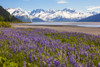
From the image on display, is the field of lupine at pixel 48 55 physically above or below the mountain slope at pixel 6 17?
below

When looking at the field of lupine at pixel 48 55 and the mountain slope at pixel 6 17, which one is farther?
the mountain slope at pixel 6 17

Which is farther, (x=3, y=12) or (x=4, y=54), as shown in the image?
(x=3, y=12)

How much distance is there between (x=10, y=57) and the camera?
299cm

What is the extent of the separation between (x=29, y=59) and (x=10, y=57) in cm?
55

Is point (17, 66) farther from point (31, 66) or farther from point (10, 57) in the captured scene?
point (10, 57)

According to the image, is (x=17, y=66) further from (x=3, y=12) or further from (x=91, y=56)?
(x=3, y=12)

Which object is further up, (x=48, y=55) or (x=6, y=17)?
(x=6, y=17)

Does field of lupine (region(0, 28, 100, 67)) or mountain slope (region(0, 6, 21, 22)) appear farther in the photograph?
mountain slope (region(0, 6, 21, 22))

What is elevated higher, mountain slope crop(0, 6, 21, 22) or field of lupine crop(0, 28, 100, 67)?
mountain slope crop(0, 6, 21, 22)

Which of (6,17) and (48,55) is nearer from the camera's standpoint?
(48,55)

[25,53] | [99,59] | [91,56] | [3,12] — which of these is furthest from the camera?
[3,12]

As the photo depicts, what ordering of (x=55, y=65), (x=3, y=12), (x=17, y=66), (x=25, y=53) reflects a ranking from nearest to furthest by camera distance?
1. (x=55, y=65)
2. (x=17, y=66)
3. (x=25, y=53)
4. (x=3, y=12)

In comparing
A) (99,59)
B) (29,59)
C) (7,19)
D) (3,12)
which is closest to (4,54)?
(29,59)

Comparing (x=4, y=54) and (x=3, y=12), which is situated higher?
(x=3, y=12)
